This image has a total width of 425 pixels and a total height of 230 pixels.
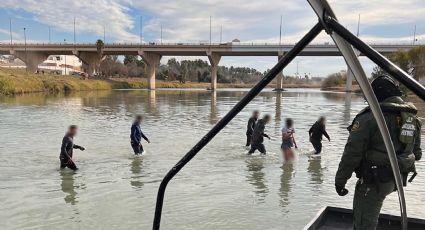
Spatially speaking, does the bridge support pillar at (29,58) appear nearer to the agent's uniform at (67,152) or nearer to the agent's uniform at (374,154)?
the agent's uniform at (67,152)

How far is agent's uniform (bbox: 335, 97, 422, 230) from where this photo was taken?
3.87 meters

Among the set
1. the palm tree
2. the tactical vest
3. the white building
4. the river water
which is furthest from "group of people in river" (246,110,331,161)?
the white building

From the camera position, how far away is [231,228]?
7.25 metres

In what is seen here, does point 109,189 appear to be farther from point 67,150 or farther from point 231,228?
point 231,228

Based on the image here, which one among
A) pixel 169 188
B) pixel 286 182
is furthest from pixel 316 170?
pixel 169 188

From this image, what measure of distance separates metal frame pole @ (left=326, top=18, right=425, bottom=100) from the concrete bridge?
269ft

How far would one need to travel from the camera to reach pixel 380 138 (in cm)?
391

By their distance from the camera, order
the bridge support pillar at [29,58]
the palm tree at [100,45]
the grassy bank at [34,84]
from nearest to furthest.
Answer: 1. the grassy bank at [34,84]
2. the palm tree at [100,45]
3. the bridge support pillar at [29,58]

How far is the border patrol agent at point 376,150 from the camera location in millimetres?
3867

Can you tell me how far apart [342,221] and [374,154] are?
2.46 metres

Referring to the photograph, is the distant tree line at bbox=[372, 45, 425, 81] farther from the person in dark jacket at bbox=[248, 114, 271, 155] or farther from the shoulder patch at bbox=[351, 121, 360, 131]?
the shoulder patch at bbox=[351, 121, 360, 131]

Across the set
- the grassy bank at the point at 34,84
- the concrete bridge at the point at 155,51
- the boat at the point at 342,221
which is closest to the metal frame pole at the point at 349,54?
the boat at the point at 342,221

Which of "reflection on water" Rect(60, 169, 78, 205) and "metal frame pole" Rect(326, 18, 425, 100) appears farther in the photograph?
"reflection on water" Rect(60, 169, 78, 205)

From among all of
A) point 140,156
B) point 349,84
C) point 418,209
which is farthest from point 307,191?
point 349,84
